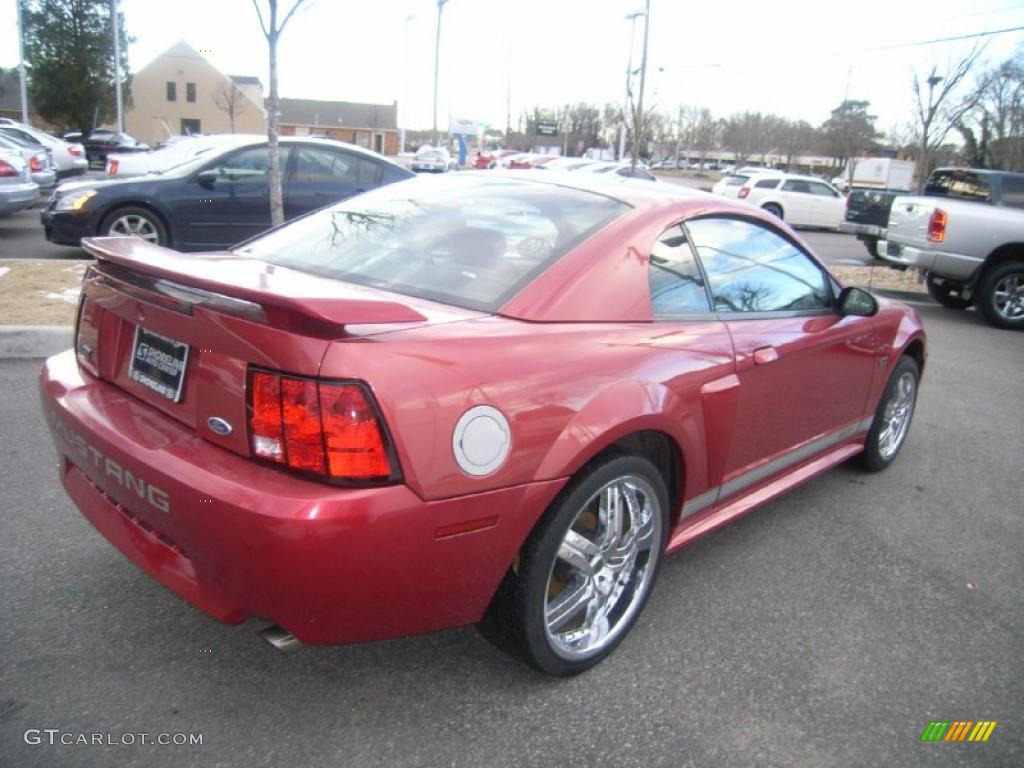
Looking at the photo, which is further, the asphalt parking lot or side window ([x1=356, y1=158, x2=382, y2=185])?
side window ([x1=356, y1=158, x2=382, y2=185])

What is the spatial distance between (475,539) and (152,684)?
105 cm

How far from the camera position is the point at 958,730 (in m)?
2.33

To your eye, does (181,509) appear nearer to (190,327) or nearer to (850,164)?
(190,327)

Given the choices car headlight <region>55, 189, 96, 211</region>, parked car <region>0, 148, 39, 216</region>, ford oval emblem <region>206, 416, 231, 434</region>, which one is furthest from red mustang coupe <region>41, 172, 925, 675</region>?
parked car <region>0, 148, 39, 216</region>

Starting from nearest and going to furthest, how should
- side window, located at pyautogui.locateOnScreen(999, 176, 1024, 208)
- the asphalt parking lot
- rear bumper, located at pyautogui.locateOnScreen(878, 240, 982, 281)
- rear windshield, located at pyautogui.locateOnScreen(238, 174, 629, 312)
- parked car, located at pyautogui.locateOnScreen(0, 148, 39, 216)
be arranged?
the asphalt parking lot → rear windshield, located at pyautogui.locateOnScreen(238, 174, 629, 312) → rear bumper, located at pyautogui.locateOnScreen(878, 240, 982, 281) → side window, located at pyautogui.locateOnScreen(999, 176, 1024, 208) → parked car, located at pyautogui.locateOnScreen(0, 148, 39, 216)

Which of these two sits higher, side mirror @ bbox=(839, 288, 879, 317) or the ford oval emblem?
side mirror @ bbox=(839, 288, 879, 317)

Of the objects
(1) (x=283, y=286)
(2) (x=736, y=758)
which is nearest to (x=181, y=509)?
(1) (x=283, y=286)

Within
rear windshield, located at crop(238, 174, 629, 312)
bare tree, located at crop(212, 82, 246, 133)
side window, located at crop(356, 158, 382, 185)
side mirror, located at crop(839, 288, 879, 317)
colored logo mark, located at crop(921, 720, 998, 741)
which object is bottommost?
colored logo mark, located at crop(921, 720, 998, 741)

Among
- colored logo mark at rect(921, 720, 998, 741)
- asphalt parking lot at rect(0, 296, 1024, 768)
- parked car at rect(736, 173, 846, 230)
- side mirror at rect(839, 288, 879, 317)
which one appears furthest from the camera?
parked car at rect(736, 173, 846, 230)

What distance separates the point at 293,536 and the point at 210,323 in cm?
59

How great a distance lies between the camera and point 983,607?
303 centimetres

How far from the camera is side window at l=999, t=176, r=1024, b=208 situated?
9.42m

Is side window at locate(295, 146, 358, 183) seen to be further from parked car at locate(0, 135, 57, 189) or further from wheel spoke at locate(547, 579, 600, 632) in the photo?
parked car at locate(0, 135, 57, 189)

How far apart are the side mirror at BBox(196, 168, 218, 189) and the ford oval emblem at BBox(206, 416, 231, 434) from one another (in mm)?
7071
